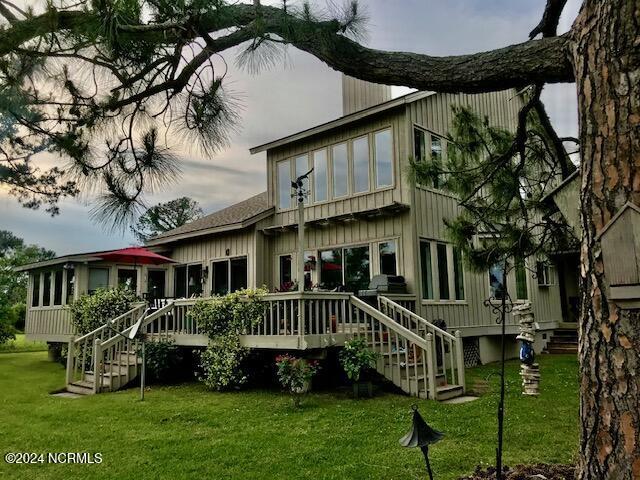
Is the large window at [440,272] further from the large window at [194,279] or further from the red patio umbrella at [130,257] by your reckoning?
the large window at [194,279]

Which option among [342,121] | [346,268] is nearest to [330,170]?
[342,121]

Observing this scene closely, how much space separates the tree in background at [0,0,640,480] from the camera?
7.43 feet

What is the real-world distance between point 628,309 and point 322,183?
10.3 meters

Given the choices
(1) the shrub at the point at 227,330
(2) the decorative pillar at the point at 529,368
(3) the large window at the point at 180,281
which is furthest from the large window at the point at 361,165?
(3) the large window at the point at 180,281

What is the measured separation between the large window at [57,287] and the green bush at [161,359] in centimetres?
624

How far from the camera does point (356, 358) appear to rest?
750cm

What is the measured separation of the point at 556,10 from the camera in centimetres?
329

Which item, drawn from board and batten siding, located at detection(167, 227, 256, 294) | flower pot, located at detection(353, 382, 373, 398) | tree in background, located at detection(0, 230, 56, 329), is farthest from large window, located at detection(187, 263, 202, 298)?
flower pot, located at detection(353, 382, 373, 398)

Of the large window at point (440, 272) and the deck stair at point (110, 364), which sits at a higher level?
the large window at point (440, 272)

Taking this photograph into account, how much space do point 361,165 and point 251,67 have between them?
320 inches

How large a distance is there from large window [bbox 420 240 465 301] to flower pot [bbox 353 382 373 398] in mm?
3578

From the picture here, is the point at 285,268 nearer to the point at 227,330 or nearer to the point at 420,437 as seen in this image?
the point at 227,330

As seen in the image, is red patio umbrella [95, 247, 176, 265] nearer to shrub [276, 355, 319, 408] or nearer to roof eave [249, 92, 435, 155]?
roof eave [249, 92, 435, 155]

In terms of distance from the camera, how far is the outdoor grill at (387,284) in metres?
9.78
